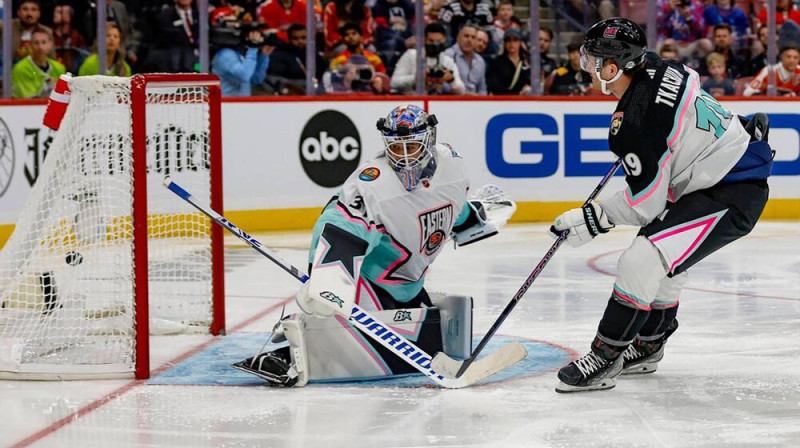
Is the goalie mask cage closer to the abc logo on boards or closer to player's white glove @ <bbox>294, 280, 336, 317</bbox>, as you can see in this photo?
player's white glove @ <bbox>294, 280, 336, 317</bbox>

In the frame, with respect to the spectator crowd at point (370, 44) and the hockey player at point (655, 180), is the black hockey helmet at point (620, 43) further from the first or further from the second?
the spectator crowd at point (370, 44)

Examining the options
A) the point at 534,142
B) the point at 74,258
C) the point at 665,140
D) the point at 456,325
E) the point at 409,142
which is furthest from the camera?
the point at 534,142

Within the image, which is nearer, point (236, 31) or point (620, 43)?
point (620, 43)

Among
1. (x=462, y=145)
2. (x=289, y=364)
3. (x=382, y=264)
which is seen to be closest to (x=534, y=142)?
(x=462, y=145)

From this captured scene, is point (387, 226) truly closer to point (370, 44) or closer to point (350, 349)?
point (350, 349)

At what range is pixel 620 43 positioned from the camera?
3.57m

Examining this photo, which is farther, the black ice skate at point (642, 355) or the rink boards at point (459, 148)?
the rink boards at point (459, 148)

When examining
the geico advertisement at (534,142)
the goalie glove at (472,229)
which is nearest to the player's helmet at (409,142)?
the goalie glove at (472,229)

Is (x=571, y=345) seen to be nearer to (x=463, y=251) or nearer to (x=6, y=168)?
(x=463, y=251)

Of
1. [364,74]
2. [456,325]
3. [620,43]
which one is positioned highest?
[620,43]

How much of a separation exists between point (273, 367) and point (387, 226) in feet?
1.75

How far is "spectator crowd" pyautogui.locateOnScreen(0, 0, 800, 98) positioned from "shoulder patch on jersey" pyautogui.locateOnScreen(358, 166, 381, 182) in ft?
13.3

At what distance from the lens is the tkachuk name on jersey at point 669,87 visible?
3.49 m

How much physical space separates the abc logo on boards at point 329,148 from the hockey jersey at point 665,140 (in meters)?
4.84
